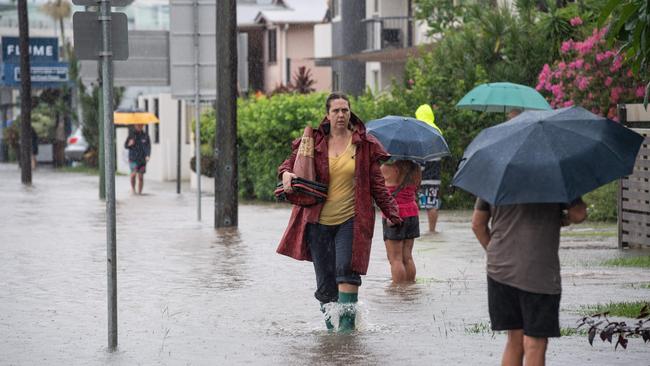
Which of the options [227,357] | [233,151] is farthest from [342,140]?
[233,151]

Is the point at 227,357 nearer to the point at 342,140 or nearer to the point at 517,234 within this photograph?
the point at 342,140

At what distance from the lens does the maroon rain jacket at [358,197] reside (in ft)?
34.4

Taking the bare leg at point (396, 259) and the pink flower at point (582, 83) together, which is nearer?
the bare leg at point (396, 259)

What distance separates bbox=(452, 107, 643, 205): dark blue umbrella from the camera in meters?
7.14

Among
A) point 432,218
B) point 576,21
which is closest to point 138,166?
point 576,21

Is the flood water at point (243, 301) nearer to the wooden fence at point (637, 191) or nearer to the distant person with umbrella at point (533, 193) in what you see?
the wooden fence at point (637, 191)

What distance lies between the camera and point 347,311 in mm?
10688

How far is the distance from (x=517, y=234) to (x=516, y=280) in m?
0.22

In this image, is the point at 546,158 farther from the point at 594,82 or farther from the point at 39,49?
the point at 39,49

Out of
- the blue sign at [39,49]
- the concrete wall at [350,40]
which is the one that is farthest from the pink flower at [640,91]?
the blue sign at [39,49]

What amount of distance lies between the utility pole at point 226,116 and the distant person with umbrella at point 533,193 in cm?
1445

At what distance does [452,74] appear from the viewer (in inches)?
1049

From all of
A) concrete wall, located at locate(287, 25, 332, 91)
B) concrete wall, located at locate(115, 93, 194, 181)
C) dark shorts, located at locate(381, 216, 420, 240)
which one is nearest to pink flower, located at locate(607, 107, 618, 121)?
dark shorts, located at locate(381, 216, 420, 240)

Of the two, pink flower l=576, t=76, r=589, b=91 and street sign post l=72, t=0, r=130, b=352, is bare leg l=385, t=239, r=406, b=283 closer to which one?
street sign post l=72, t=0, r=130, b=352
